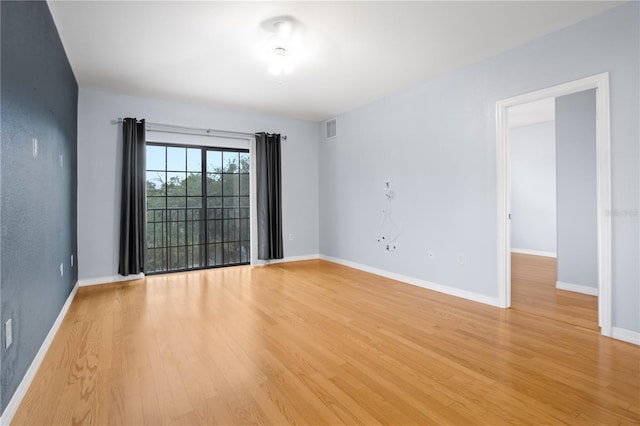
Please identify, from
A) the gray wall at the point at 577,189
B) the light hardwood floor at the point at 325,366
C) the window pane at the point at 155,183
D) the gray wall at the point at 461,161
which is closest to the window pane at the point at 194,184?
the window pane at the point at 155,183

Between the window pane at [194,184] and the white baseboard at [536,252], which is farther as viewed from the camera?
the white baseboard at [536,252]

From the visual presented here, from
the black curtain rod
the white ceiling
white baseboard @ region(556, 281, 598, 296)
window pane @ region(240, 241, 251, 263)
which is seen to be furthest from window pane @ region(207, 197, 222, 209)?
white baseboard @ region(556, 281, 598, 296)

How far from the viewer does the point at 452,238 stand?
3783 millimetres

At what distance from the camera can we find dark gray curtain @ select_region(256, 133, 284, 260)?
5438 millimetres

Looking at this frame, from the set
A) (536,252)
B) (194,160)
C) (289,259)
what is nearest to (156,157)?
(194,160)

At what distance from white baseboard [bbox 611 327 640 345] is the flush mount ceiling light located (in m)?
3.56

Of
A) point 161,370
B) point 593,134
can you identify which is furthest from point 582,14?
point 161,370

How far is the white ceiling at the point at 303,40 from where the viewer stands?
2512 mm

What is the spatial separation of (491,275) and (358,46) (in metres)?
2.71

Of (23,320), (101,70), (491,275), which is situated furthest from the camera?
(101,70)

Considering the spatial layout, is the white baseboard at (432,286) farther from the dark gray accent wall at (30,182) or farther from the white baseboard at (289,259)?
the dark gray accent wall at (30,182)

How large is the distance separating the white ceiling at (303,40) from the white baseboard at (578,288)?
290 centimetres

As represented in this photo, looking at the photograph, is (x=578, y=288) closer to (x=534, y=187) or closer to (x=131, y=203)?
(x=534, y=187)

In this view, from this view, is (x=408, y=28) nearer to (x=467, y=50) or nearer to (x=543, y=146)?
(x=467, y=50)
